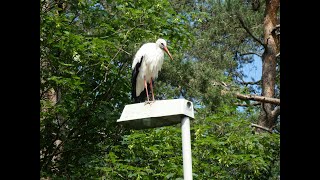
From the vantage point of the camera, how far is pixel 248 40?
13.4m

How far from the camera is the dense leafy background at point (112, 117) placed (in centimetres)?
629

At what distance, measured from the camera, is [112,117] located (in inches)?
261

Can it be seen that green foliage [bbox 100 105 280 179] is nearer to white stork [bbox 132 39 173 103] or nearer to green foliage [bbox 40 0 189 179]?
green foliage [bbox 40 0 189 179]

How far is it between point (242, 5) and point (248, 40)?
242cm

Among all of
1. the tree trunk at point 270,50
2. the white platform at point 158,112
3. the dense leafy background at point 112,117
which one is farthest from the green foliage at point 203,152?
the tree trunk at point 270,50

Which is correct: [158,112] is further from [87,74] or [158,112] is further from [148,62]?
[87,74]

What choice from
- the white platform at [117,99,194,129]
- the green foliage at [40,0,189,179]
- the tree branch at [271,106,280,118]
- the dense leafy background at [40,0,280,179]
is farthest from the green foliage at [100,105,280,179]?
the white platform at [117,99,194,129]

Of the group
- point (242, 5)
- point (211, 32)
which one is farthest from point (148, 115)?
point (211, 32)

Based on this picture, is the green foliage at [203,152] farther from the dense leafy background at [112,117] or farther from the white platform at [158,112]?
the white platform at [158,112]

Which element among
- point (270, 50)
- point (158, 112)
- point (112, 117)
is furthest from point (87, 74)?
point (270, 50)

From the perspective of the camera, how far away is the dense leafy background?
6.29 metres
